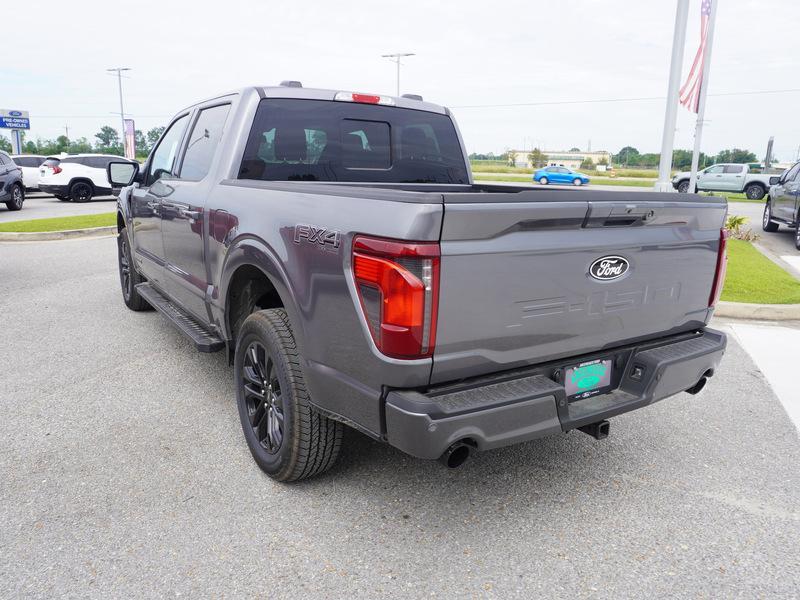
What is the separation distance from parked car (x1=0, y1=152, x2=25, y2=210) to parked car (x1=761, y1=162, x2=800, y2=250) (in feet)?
62.6

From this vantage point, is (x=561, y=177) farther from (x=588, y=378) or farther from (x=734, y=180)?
(x=588, y=378)

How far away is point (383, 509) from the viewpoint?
9.48ft

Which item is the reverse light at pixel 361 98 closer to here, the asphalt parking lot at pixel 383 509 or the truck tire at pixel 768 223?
the asphalt parking lot at pixel 383 509

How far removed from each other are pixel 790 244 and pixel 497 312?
1299 cm

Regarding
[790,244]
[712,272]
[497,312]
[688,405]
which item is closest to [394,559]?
[497,312]

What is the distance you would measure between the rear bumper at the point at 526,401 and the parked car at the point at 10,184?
59.9 feet

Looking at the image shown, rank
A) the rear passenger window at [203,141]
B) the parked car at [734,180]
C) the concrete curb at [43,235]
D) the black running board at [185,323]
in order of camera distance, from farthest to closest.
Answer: the parked car at [734,180] < the concrete curb at [43,235] < the rear passenger window at [203,141] < the black running board at [185,323]

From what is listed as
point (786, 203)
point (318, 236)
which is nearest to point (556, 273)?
point (318, 236)

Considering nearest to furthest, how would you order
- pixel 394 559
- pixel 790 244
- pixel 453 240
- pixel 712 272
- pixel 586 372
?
pixel 453 240 → pixel 394 559 → pixel 586 372 → pixel 712 272 → pixel 790 244

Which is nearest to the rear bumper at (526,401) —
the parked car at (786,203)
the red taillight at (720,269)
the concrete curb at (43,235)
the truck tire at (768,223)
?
the red taillight at (720,269)

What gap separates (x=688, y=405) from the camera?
13.8ft

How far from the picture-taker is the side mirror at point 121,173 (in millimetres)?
5715

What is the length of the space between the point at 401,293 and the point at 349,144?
86.4 inches

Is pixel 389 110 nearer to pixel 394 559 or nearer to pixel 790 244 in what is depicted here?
pixel 394 559
